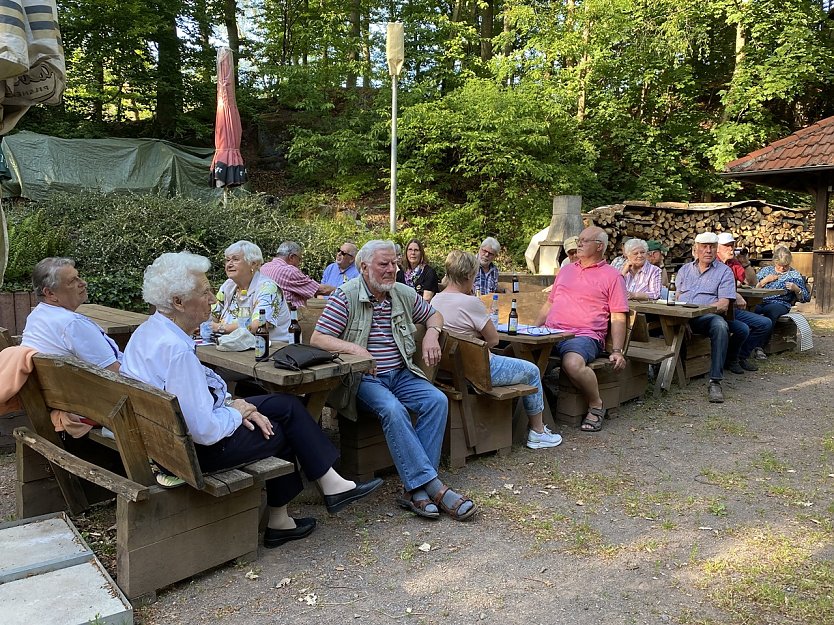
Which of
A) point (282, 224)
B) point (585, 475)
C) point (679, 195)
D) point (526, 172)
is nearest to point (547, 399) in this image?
point (585, 475)

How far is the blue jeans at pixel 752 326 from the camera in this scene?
22.9 feet

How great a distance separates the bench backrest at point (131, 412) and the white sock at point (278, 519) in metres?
0.66

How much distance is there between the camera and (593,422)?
4.80 metres

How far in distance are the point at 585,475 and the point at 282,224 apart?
26.7ft

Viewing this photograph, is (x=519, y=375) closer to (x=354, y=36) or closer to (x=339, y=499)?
(x=339, y=499)

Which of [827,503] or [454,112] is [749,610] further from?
[454,112]

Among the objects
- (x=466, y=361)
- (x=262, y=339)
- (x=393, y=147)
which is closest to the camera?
(x=262, y=339)

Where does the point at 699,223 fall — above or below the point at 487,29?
below

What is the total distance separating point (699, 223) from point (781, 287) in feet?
18.1

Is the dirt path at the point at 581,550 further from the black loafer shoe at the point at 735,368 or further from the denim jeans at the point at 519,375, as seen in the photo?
the black loafer shoe at the point at 735,368

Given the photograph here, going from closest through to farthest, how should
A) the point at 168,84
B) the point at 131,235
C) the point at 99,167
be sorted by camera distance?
the point at 131,235 < the point at 99,167 < the point at 168,84

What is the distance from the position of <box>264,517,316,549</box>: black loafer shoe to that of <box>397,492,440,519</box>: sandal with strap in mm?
512

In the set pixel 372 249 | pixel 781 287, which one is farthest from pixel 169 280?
pixel 781 287

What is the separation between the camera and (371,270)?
3.66m
